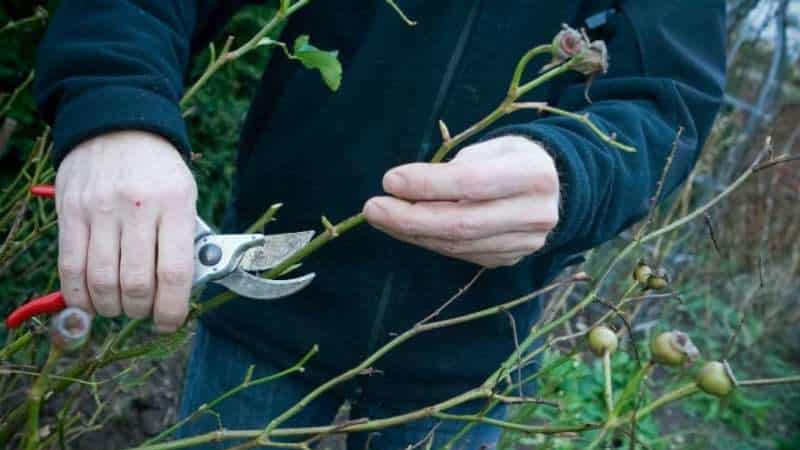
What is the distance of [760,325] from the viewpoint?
14.3ft

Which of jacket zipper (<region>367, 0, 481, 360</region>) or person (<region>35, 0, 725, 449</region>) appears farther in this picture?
jacket zipper (<region>367, 0, 481, 360</region>)

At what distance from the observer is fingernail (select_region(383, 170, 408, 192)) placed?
828 mm

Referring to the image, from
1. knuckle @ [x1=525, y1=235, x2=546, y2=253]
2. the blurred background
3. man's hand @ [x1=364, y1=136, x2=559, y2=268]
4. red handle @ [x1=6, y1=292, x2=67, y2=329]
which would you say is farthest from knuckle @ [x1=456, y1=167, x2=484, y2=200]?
the blurred background

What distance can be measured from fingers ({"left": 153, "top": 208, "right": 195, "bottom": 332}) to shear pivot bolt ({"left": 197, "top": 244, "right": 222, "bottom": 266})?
0.17 ft

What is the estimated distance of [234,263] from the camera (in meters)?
0.91

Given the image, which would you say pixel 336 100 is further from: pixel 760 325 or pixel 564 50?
pixel 760 325

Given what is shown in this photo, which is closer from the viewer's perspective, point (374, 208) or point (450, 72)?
point (374, 208)

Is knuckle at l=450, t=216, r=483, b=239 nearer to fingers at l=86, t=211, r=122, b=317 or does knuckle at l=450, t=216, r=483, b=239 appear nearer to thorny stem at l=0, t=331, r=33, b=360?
fingers at l=86, t=211, r=122, b=317

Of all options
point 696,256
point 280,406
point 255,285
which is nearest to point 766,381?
point 255,285

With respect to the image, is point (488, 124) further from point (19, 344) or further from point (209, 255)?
point (19, 344)

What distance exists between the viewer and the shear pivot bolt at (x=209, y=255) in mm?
889

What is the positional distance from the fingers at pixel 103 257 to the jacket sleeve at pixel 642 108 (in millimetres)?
489

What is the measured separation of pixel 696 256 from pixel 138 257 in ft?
13.4

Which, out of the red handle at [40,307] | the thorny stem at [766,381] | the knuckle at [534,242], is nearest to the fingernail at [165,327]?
the red handle at [40,307]
